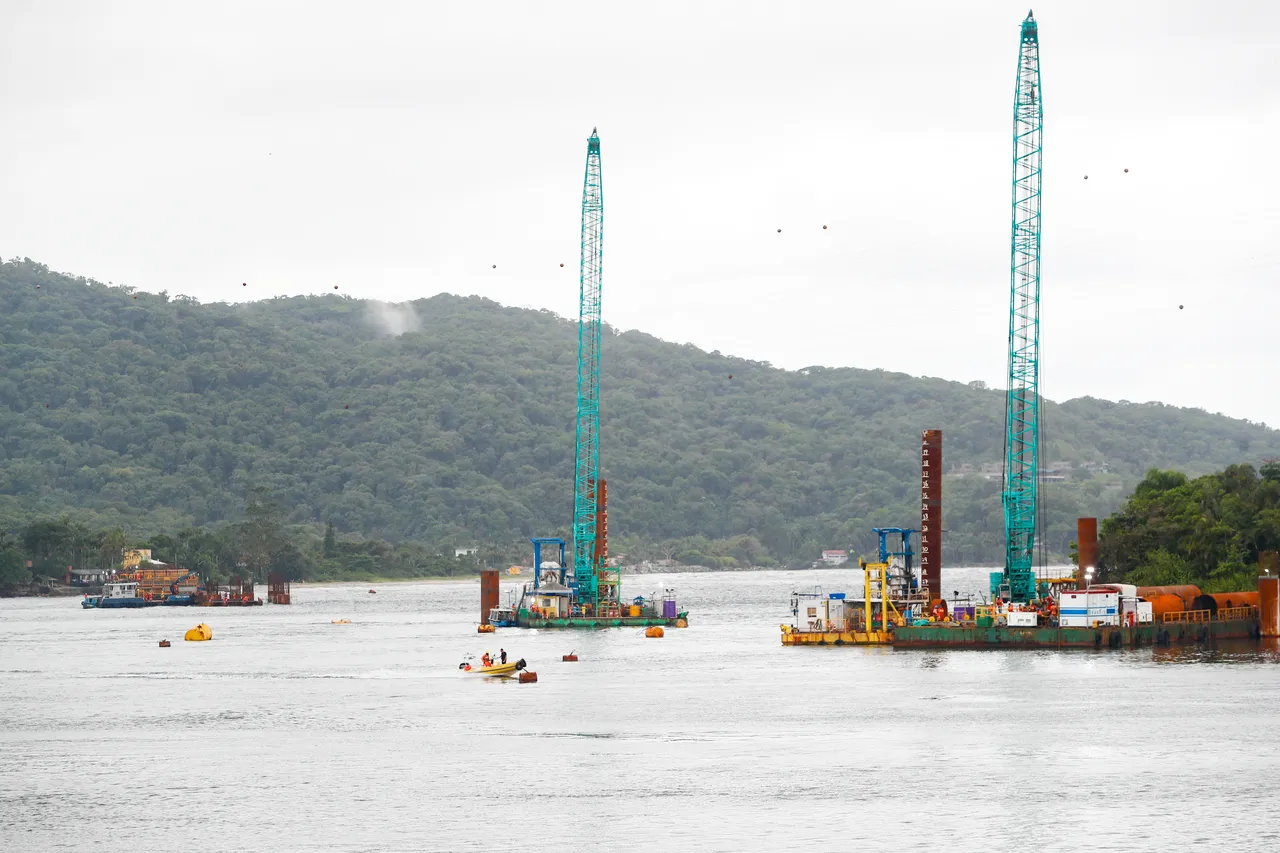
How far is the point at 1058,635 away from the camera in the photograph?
5330 inches

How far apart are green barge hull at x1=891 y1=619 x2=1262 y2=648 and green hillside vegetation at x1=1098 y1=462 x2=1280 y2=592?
16.6 metres

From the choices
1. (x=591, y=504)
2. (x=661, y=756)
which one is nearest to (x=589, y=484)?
(x=591, y=504)

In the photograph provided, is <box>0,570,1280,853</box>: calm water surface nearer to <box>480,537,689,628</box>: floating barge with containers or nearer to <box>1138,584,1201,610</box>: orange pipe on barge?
<box>1138,584,1201,610</box>: orange pipe on barge

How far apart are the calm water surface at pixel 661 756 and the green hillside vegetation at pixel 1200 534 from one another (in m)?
26.2

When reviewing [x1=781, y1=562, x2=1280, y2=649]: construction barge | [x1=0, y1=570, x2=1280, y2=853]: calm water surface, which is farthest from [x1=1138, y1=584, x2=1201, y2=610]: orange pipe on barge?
[x1=0, y1=570, x2=1280, y2=853]: calm water surface

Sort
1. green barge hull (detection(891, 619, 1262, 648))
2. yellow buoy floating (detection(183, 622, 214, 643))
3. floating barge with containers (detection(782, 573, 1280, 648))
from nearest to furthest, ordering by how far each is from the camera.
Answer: green barge hull (detection(891, 619, 1262, 648)), floating barge with containers (detection(782, 573, 1280, 648)), yellow buoy floating (detection(183, 622, 214, 643))

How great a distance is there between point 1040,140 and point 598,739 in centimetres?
8852

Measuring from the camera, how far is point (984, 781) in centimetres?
7162

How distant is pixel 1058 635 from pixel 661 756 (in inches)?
2507

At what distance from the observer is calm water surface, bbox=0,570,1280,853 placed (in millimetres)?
62375

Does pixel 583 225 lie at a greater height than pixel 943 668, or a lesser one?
greater

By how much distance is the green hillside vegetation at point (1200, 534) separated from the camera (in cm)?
15938

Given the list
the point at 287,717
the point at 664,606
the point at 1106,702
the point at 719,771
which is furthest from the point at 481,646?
the point at 719,771

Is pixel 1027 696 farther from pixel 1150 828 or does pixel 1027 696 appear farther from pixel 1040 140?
pixel 1040 140
